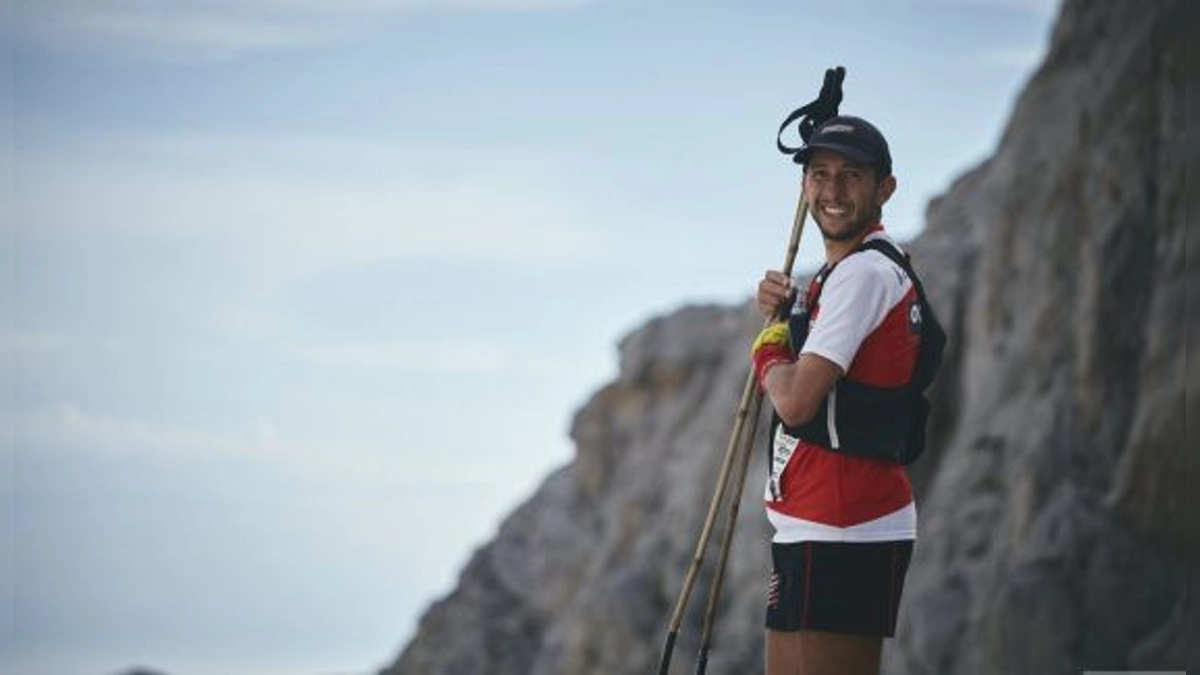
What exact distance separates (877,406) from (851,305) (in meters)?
0.35

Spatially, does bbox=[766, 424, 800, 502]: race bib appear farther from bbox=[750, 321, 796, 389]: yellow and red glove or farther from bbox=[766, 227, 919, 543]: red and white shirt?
bbox=[750, 321, 796, 389]: yellow and red glove

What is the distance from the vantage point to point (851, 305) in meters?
6.46

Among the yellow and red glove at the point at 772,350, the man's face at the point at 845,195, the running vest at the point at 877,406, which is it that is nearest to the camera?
the running vest at the point at 877,406

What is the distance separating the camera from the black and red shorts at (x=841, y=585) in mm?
6547

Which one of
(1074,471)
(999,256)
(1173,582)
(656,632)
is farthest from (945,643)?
(656,632)

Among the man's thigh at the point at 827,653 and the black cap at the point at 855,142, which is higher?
the black cap at the point at 855,142

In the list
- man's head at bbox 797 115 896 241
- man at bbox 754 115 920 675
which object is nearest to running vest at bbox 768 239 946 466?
man at bbox 754 115 920 675

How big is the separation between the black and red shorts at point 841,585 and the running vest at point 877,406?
31cm

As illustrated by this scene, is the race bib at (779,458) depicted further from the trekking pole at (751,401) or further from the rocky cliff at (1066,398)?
the rocky cliff at (1066,398)

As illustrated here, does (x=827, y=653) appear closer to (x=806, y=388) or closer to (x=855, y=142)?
(x=806, y=388)

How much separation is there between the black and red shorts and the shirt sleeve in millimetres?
600

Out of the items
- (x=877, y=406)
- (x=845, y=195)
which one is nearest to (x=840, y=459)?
(x=877, y=406)

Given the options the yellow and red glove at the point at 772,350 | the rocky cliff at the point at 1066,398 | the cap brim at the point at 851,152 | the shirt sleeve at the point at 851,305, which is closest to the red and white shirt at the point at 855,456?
the shirt sleeve at the point at 851,305

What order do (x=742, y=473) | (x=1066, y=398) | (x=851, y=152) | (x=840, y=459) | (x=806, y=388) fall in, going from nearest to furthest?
(x=806, y=388)
(x=840, y=459)
(x=851, y=152)
(x=742, y=473)
(x=1066, y=398)
